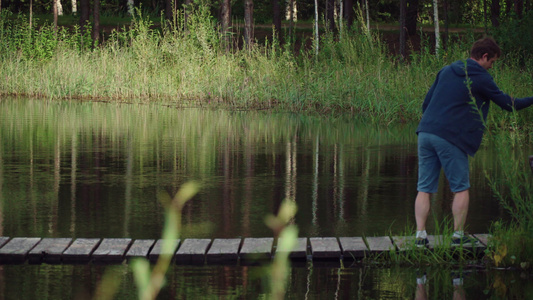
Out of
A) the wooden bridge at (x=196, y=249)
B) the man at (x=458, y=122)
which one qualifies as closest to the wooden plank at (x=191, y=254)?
the wooden bridge at (x=196, y=249)

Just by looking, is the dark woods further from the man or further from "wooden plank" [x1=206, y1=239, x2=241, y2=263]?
"wooden plank" [x1=206, y1=239, x2=241, y2=263]

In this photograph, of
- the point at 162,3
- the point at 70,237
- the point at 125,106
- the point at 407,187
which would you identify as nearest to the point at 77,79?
the point at 125,106

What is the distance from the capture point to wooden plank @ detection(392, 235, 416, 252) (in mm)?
7359

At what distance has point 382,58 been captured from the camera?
76.8 ft

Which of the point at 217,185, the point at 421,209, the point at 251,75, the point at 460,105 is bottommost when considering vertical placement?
the point at 217,185

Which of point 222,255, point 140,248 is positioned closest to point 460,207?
point 222,255

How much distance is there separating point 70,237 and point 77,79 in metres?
21.1

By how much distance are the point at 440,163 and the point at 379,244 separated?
0.86 meters

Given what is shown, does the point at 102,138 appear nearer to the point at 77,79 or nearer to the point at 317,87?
the point at 317,87

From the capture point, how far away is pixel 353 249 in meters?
7.33

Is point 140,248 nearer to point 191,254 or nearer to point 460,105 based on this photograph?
point 191,254

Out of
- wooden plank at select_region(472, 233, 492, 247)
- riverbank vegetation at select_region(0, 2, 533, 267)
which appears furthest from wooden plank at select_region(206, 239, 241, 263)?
riverbank vegetation at select_region(0, 2, 533, 267)

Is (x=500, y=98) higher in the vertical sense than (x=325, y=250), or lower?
higher

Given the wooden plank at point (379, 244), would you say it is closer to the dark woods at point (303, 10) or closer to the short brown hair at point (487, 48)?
the short brown hair at point (487, 48)
